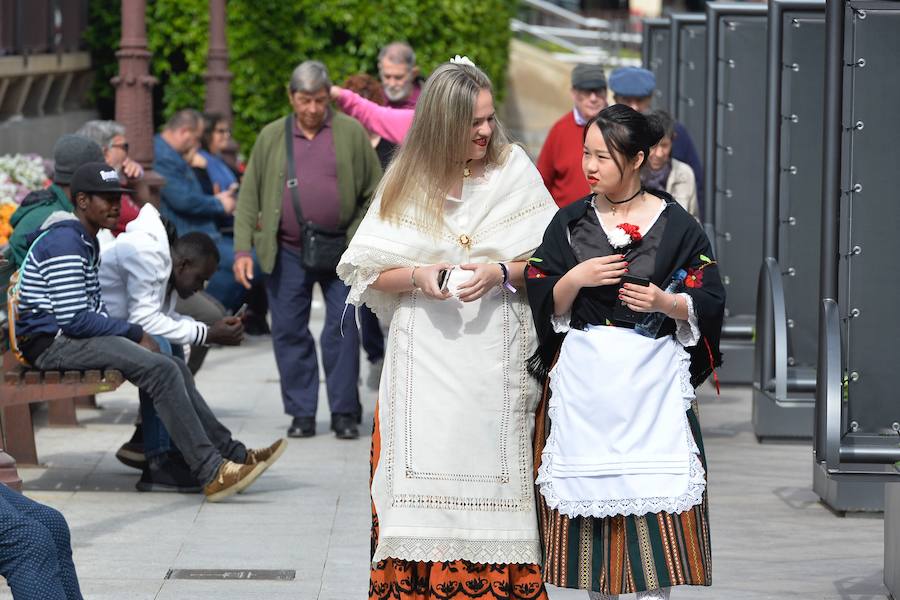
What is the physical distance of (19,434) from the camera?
776 centimetres

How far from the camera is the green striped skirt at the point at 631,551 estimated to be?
443 cm

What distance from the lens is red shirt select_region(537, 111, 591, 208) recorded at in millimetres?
7922

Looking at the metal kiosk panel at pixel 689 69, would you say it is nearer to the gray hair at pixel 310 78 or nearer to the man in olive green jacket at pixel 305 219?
the man in olive green jacket at pixel 305 219

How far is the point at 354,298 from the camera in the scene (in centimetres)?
481

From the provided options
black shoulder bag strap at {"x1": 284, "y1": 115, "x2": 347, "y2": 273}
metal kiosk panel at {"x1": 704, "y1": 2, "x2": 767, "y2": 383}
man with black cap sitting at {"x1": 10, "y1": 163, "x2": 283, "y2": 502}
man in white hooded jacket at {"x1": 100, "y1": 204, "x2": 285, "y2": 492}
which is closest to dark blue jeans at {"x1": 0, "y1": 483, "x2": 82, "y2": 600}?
man with black cap sitting at {"x1": 10, "y1": 163, "x2": 283, "y2": 502}

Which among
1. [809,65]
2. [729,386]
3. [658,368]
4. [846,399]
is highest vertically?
[809,65]

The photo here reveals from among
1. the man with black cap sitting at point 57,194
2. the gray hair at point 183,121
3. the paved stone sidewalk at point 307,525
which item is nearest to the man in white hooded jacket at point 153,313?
the paved stone sidewalk at point 307,525

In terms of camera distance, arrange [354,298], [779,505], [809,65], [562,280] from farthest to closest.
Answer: [809,65] → [779,505] → [354,298] → [562,280]

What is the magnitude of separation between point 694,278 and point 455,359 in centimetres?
70

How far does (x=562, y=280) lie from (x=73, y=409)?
16.6 feet

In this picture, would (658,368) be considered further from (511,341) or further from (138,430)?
(138,430)

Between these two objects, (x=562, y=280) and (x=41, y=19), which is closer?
(x=562, y=280)

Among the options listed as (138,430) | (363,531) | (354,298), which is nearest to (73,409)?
(138,430)

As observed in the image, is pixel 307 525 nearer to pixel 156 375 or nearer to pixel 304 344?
pixel 156 375
